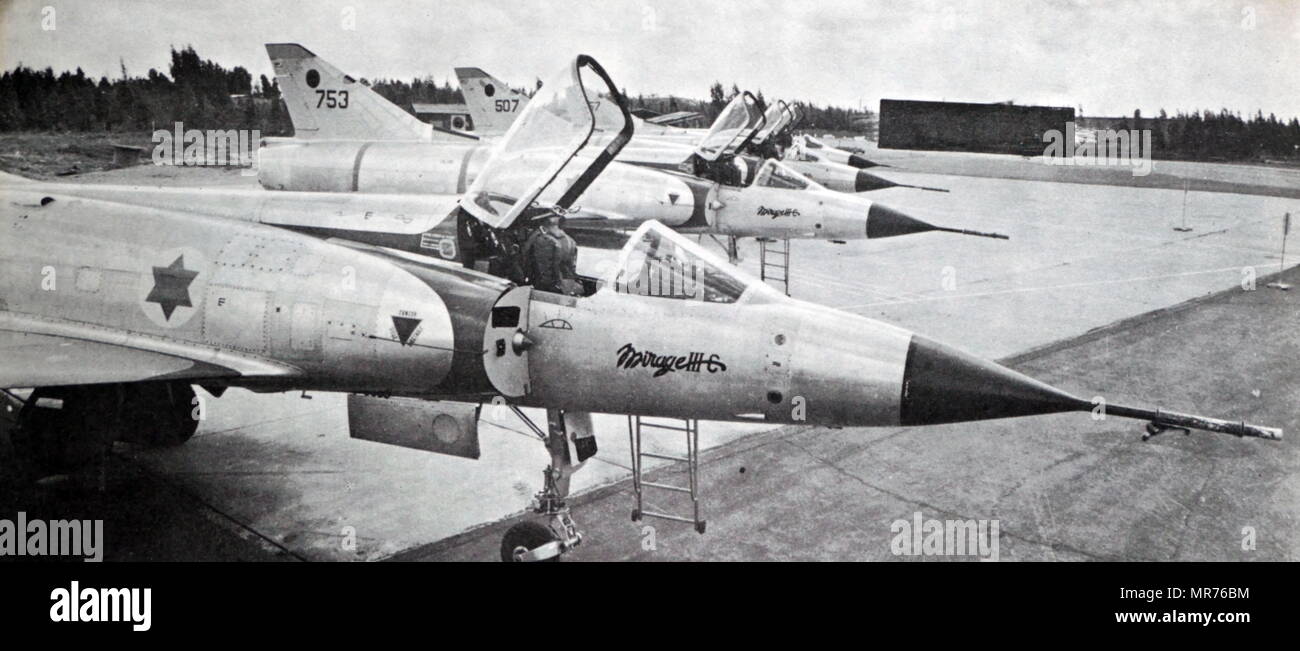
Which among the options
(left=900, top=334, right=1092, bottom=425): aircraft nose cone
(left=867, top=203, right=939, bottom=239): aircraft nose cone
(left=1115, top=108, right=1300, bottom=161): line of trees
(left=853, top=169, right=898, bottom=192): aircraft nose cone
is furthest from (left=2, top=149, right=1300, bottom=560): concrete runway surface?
(left=853, top=169, right=898, bottom=192): aircraft nose cone

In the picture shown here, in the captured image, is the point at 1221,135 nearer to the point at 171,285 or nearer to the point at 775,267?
the point at 775,267

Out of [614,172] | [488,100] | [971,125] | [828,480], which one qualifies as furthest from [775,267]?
[828,480]

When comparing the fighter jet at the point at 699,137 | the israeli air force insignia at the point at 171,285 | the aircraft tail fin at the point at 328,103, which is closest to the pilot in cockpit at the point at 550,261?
the israeli air force insignia at the point at 171,285

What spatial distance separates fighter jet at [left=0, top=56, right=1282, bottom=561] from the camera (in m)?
4.31

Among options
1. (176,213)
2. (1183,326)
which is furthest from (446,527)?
(1183,326)

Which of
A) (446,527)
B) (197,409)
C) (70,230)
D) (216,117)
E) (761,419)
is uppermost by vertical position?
(216,117)

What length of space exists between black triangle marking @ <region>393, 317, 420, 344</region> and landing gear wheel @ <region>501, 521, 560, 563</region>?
1.18 metres

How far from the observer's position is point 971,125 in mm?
19969

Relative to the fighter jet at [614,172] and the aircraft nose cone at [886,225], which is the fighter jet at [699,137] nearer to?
the fighter jet at [614,172]

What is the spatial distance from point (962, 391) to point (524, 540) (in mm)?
2382

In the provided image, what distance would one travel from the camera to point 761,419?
4.46 m

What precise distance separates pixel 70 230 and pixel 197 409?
180 centimetres
